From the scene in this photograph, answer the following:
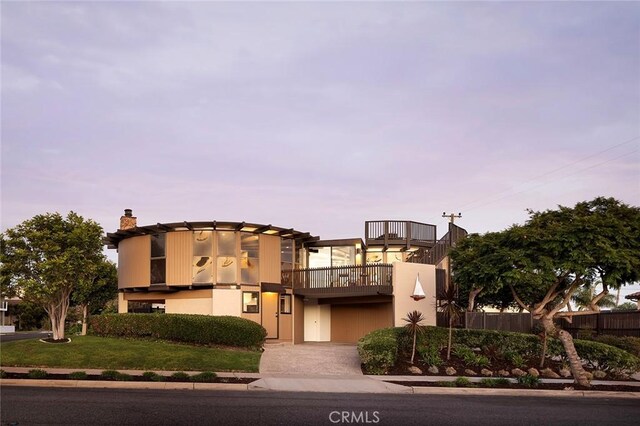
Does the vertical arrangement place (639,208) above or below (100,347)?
above

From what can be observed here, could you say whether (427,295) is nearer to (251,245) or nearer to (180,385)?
(251,245)

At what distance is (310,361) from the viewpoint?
24609 millimetres

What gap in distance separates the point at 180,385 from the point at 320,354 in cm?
924

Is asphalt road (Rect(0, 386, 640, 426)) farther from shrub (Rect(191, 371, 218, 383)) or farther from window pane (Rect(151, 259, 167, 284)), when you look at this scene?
window pane (Rect(151, 259, 167, 284))

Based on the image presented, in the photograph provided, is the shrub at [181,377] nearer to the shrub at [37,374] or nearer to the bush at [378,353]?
the shrub at [37,374]

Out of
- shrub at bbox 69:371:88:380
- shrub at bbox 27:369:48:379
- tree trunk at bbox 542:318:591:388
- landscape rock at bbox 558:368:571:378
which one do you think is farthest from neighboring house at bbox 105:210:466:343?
shrub at bbox 27:369:48:379

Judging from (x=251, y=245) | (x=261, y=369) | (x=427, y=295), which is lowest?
(x=261, y=369)

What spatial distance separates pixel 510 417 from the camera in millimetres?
14031

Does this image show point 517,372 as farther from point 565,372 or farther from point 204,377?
point 204,377

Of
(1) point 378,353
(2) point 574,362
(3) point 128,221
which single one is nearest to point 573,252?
(2) point 574,362

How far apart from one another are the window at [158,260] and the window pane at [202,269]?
1.66 m

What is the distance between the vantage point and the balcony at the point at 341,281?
31.0m

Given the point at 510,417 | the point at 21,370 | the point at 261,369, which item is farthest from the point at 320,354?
the point at 510,417

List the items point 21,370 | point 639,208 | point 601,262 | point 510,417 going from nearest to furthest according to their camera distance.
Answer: point 510,417, point 21,370, point 601,262, point 639,208
